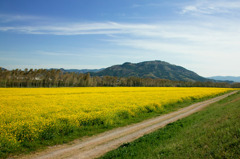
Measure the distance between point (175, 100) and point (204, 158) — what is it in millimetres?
27979

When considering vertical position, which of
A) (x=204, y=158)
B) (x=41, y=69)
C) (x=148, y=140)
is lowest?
(x=148, y=140)

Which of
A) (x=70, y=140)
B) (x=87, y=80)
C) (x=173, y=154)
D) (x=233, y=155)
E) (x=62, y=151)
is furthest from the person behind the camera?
(x=87, y=80)

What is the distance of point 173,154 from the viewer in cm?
734

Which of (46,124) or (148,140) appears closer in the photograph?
(148,140)

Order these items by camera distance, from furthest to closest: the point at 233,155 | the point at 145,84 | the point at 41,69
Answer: the point at 145,84 → the point at 41,69 → the point at 233,155

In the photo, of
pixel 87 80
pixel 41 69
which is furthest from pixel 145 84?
pixel 41 69

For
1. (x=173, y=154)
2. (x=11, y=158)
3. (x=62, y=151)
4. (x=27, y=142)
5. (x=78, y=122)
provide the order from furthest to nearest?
(x=78, y=122) < (x=27, y=142) < (x=62, y=151) < (x=11, y=158) < (x=173, y=154)

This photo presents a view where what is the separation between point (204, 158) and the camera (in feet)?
20.6

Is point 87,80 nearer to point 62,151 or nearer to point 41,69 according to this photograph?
point 41,69

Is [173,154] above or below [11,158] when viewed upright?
above

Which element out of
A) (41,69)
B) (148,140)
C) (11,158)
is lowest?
(11,158)

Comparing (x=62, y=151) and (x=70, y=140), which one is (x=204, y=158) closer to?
(x=62, y=151)

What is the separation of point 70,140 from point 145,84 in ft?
469

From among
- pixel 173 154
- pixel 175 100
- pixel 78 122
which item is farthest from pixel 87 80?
pixel 173 154
